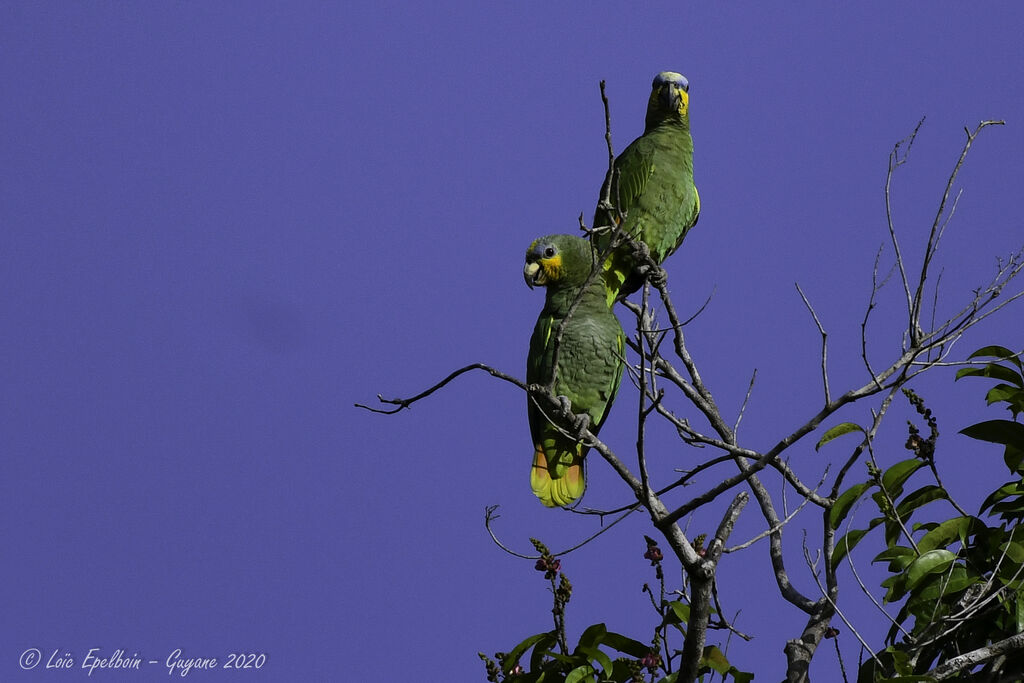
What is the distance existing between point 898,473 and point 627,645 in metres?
1.12

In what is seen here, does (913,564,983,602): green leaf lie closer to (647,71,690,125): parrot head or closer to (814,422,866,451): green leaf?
(814,422,866,451): green leaf

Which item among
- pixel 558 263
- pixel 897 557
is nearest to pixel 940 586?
pixel 897 557

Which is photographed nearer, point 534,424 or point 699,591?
point 699,591

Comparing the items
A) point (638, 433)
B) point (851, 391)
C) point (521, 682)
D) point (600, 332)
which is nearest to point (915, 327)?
point (851, 391)

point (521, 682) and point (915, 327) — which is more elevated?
point (915, 327)

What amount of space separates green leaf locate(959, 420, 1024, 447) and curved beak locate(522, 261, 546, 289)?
2.32 meters

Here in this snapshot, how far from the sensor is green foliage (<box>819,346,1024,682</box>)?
318 centimetres

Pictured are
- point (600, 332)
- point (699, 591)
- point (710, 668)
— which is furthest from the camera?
point (600, 332)

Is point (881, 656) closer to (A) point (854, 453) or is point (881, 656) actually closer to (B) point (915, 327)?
(A) point (854, 453)

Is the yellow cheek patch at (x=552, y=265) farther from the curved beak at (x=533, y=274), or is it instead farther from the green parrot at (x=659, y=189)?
the green parrot at (x=659, y=189)

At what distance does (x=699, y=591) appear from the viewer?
10.3ft

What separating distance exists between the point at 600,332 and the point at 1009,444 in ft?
6.66

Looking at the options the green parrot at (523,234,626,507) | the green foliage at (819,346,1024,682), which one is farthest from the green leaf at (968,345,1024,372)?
the green parrot at (523,234,626,507)

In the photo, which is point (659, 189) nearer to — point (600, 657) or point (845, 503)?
point (845, 503)
